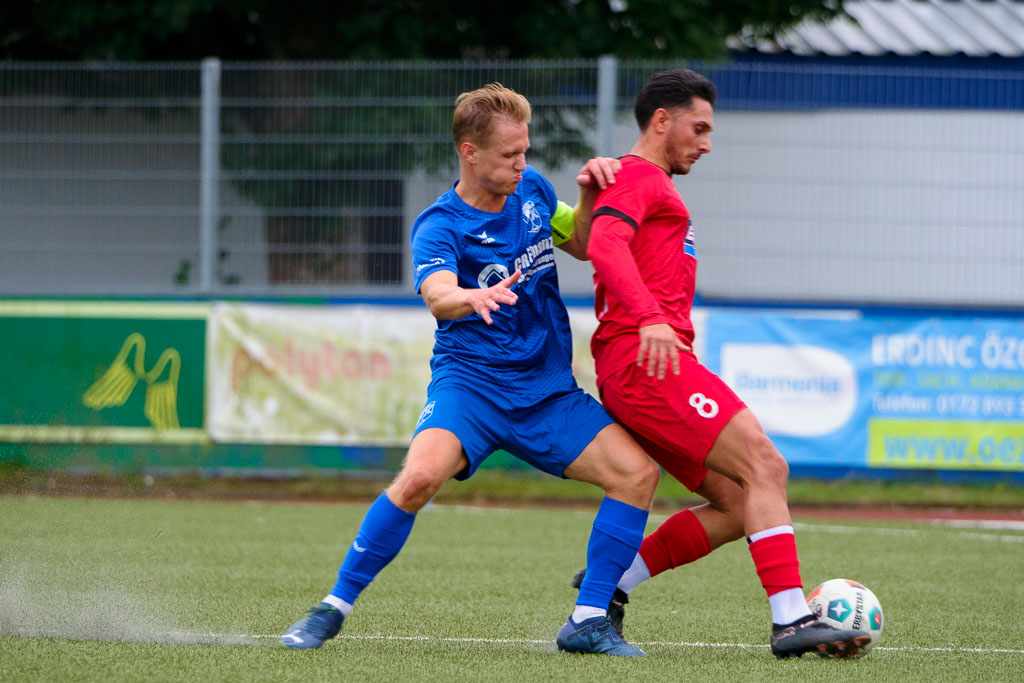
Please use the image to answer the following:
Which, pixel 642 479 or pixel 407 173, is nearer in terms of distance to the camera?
pixel 642 479

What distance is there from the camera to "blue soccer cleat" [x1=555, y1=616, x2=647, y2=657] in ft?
14.6

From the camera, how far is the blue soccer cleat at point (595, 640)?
A: 4.46 m

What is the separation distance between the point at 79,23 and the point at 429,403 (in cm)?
942

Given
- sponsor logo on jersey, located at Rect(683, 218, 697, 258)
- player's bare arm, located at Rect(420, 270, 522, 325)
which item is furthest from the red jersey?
player's bare arm, located at Rect(420, 270, 522, 325)

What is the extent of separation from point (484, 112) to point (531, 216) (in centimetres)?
43

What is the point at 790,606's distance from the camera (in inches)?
171

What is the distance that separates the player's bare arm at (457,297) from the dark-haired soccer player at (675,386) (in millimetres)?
440

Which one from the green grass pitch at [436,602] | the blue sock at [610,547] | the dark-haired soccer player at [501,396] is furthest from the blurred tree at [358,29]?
the blue sock at [610,547]

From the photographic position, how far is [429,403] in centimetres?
459

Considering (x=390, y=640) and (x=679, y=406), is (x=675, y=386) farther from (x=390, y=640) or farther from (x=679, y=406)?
(x=390, y=640)

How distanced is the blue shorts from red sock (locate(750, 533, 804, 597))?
691 mm

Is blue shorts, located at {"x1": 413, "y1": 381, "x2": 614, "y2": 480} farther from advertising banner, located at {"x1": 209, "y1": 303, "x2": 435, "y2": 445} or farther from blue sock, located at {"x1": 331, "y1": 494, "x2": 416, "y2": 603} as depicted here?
advertising banner, located at {"x1": 209, "y1": 303, "x2": 435, "y2": 445}

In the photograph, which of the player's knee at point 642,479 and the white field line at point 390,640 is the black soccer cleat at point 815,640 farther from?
the player's knee at point 642,479

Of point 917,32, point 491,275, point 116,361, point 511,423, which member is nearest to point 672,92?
point 491,275
